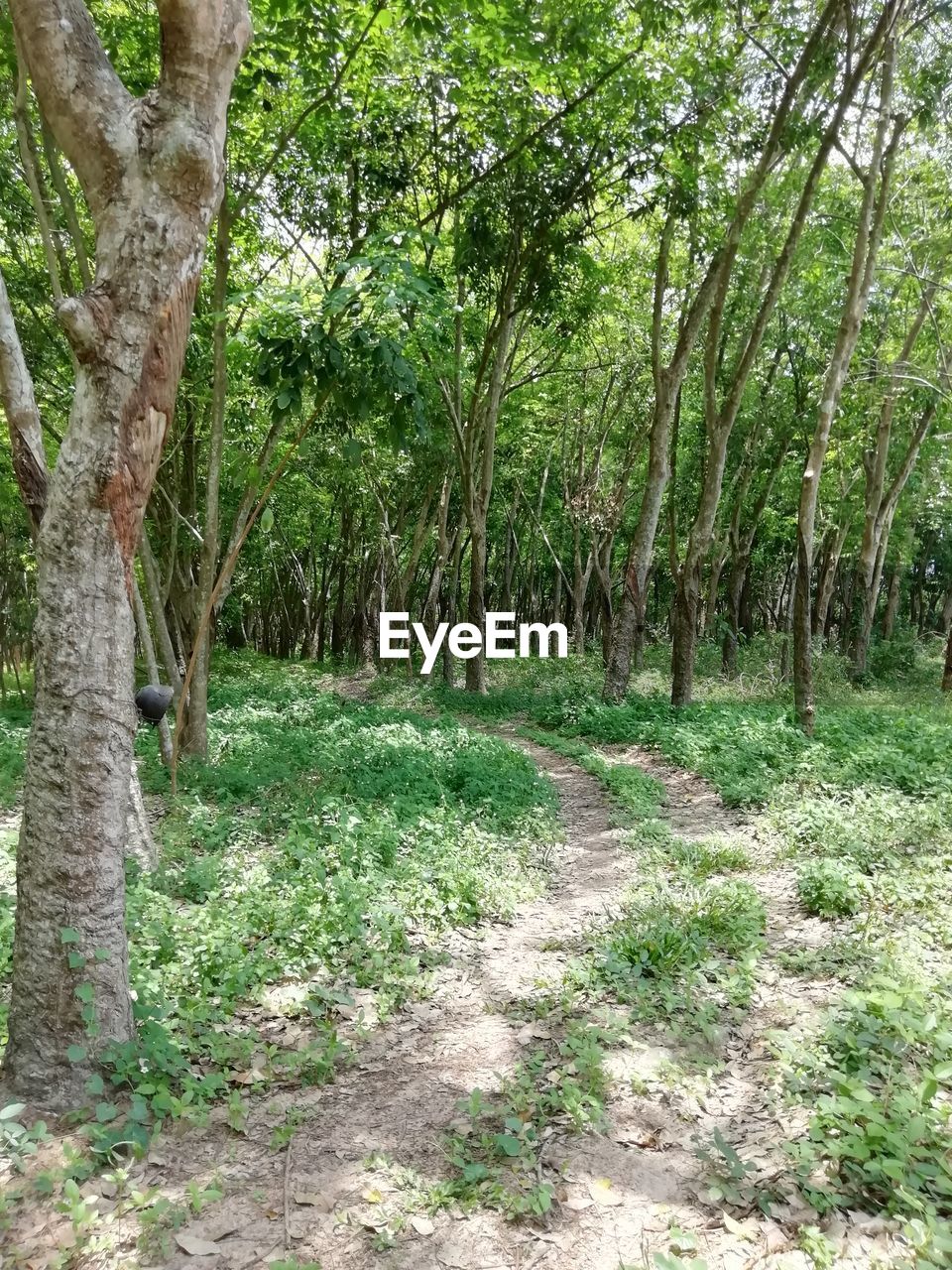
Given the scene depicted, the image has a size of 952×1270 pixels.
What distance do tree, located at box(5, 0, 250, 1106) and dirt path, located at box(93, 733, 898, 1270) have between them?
0.88 metres

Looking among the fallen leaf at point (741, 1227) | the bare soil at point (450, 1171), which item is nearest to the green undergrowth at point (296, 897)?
the bare soil at point (450, 1171)

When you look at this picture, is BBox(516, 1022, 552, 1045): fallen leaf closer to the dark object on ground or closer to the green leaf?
the green leaf

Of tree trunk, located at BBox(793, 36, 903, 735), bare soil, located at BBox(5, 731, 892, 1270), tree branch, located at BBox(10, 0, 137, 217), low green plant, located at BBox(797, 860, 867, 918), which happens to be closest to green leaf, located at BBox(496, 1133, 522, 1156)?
bare soil, located at BBox(5, 731, 892, 1270)

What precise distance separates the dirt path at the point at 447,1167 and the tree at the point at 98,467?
0.88m

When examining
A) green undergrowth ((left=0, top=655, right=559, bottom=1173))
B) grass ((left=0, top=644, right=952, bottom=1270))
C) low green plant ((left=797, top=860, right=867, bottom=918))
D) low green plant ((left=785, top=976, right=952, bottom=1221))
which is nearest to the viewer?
low green plant ((left=785, top=976, right=952, bottom=1221))

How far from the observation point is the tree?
3.10 metres

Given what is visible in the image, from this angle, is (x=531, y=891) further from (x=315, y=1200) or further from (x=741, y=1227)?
(x=741, y=1227)

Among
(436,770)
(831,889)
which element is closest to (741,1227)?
(831,889)

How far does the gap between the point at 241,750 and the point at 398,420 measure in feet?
23.4

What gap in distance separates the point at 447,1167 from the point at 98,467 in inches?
129

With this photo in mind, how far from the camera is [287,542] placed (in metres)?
26.9

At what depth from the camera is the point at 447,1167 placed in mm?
3312

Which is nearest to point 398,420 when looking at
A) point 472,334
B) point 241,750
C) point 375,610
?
point 241,750

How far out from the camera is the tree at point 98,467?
10.2 ft
